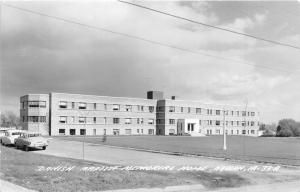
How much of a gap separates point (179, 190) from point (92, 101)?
69207 millimetres

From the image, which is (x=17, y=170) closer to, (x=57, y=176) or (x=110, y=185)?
(x=57, y=176)

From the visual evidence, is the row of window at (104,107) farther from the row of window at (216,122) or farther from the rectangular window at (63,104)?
the row of window at (216,122)

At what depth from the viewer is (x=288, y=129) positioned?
108500mm

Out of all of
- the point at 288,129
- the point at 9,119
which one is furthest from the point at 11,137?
the point at 9,119

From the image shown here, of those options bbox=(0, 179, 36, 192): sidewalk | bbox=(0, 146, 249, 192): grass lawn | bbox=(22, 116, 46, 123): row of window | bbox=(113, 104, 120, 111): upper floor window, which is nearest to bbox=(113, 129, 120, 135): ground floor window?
bbox=(113, 104, 120, 111): upper floor window

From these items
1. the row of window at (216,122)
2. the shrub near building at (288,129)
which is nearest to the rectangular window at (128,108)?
the row of window at (216,122)

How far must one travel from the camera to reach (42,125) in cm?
7456

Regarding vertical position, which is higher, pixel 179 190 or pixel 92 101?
pixel 92 101

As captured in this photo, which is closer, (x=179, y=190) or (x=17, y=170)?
(x=179, y=190)

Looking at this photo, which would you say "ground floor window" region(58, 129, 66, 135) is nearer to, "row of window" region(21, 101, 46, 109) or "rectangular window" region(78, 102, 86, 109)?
"row of window" region(21, 101, 46, 109)

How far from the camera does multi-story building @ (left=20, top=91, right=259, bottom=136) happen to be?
2950 inches

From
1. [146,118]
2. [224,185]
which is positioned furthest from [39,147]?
[146,118]

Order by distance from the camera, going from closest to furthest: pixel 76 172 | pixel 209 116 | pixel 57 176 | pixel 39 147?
1. pixel 57 176
2. pixel 76 172
3. pixel 39 147
4. pixel 209 116

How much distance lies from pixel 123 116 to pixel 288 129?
169 feet
